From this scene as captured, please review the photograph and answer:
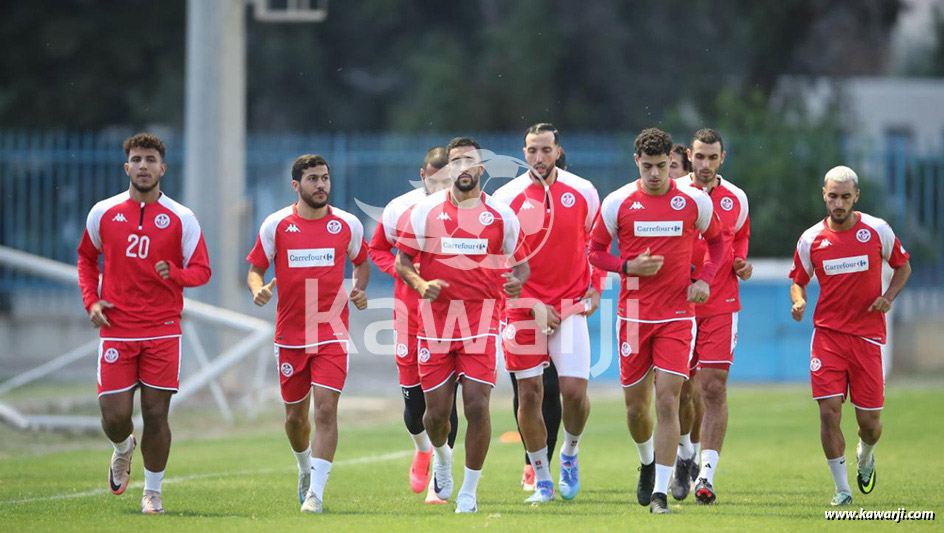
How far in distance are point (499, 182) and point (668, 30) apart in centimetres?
1640

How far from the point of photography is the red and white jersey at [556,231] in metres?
11.1

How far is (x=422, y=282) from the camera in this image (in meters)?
9.86

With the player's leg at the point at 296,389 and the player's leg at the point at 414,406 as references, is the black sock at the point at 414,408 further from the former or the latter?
the player's leg at the point at 296,389

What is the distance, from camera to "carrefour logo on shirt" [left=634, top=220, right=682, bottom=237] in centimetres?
1022

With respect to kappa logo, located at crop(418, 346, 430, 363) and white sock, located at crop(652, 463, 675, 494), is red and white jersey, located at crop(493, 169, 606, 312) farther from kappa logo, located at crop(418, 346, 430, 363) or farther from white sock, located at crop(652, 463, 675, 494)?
white sock, located at crop(652, 463, 675, 494)

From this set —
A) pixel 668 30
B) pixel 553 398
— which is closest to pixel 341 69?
pixel 668 30

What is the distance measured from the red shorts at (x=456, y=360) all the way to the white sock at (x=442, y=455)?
785 mm

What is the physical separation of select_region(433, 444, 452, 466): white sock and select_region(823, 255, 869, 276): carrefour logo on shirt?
3.15 meters

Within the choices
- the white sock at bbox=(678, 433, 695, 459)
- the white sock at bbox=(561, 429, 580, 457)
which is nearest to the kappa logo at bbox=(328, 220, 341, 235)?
the white sock at bbox=(561, 429, 580, 457)

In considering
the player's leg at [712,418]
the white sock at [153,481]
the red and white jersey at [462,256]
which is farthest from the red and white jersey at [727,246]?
the white sock at [153,481]

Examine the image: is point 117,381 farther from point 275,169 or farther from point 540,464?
point 275,169

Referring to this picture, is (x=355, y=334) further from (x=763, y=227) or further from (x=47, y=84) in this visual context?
(x=47, y=84)

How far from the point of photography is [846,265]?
10.5 m

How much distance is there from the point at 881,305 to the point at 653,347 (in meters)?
1.70
